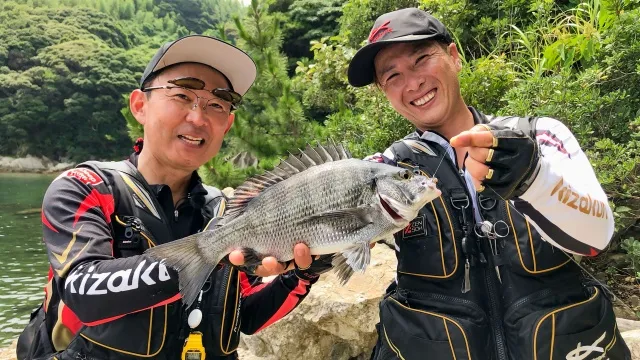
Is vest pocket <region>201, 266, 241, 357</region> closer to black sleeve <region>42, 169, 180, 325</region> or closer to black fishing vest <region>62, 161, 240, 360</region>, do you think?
black fishing vest <region>62, 161, 240, 360</region>

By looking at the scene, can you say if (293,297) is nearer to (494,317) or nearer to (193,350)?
(193,350)

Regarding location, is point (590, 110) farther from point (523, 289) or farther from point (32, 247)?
point (32, 247)

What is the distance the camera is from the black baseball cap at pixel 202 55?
2.49 m

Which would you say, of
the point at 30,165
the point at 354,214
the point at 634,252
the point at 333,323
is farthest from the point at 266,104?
the point at 30,165

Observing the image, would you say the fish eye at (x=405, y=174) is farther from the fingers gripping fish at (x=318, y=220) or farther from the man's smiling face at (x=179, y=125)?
the man's smiling face at (x=179, y=125)

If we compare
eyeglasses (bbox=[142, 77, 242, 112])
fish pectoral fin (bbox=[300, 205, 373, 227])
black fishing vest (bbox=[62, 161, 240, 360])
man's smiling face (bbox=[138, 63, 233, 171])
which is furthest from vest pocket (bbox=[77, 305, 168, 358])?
eyeglasses (bbox=[142, 77, 242, 112])

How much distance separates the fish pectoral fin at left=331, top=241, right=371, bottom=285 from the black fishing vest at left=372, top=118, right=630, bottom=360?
0.96ft

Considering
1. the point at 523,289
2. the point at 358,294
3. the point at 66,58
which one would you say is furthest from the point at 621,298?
the point at 66,58

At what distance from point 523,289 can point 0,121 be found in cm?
6137

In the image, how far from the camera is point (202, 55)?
8.38 feet

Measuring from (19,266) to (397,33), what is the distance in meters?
16.5

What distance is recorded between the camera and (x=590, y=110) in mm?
3998

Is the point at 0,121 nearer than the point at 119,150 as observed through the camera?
Yes

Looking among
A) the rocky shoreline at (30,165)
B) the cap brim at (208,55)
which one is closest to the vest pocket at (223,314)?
the cap brim at (208,55)
